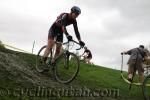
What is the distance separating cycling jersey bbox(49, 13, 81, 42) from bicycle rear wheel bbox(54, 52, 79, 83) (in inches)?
31.0

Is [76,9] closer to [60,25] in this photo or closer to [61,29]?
[60,25]

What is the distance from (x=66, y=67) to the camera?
12.6m

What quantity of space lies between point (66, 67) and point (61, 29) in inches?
62.8

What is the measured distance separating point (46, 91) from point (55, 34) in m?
2.99

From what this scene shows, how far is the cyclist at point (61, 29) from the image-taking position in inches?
495

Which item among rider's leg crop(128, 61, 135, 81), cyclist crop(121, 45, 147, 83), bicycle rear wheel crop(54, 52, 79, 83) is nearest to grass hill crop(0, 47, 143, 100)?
bicycle rear wheel crop(54, 52, 79, 83)

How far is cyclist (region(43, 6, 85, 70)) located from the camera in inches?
495

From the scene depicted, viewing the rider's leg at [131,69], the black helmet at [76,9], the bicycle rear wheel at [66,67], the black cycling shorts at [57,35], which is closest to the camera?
the bicycle rear wheel at [66,67]

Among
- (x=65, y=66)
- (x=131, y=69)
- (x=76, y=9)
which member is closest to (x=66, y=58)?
(x=65, y=66)

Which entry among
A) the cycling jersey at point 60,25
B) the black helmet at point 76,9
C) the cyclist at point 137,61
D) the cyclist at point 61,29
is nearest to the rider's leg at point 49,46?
the cyclist at point 61,29

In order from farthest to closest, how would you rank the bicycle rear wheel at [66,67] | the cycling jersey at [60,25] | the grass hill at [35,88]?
the cycling jersey at [60,25] < the bicycle rear wheel at [66,67] < the grass hill at [35,88]

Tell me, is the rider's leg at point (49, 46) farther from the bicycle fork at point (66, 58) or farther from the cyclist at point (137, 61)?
the cyclist at point (137, 61)

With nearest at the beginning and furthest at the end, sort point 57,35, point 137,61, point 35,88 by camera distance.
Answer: point 35,88 < point 57,35 < point 137,61

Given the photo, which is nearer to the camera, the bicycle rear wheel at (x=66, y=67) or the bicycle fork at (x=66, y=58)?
the bicycle rear wheel at (x=66, y=67)
